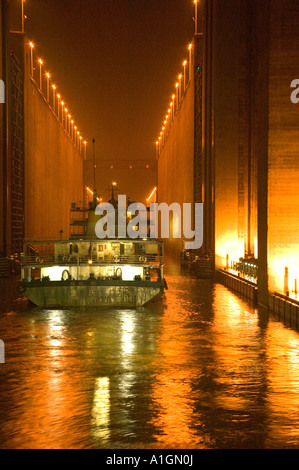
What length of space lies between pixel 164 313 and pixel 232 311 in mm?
2925

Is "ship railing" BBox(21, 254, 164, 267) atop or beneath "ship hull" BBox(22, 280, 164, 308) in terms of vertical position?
atop

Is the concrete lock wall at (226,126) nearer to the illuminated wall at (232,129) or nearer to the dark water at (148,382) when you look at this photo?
the illuminated wall at (232,129)

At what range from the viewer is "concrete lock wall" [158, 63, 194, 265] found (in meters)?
54.5

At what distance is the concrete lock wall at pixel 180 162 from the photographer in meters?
54.5

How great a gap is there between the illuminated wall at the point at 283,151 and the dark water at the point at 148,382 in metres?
2.54

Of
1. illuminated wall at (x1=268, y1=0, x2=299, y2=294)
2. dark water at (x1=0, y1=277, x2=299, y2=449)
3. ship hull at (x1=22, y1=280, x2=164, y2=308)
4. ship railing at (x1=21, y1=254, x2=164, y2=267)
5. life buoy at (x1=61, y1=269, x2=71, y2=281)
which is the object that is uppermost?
illuminated wall at (x1=268, y1=0, x2=299, y2=294)

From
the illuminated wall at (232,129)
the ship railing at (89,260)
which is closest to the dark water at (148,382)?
the ship railing at (89,260)

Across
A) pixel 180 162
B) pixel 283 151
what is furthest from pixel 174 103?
pixel 283 151

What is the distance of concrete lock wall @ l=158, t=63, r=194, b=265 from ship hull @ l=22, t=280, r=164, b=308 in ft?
92.0

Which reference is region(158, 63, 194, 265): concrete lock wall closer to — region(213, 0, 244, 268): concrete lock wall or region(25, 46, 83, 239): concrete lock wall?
region(213, 0, 244, 268): concrete lock wall

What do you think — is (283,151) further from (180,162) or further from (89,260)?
(180,162)

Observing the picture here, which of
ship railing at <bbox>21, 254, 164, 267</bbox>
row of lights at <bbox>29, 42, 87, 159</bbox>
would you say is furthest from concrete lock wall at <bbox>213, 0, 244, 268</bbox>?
row of lights at <bbox>29, 42, 87, 159</bbox>
